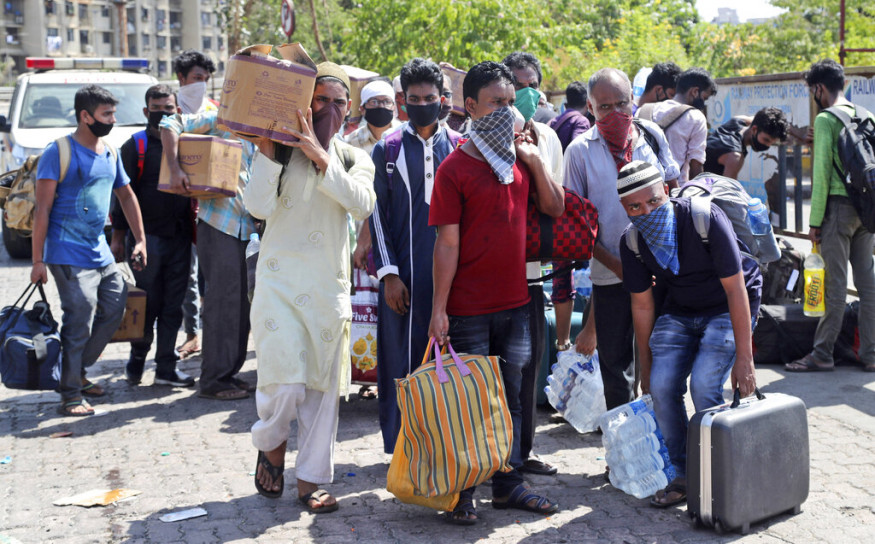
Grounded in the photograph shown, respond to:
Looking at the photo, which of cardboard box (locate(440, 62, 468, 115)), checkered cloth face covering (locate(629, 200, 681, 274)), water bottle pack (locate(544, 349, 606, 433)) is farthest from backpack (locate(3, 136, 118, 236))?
checkered cloth face covering (locate(629, 200, 681, 274))

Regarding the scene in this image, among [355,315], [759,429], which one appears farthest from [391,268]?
[759,429]

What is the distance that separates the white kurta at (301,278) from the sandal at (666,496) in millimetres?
1648

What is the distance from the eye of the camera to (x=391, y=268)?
5047mm

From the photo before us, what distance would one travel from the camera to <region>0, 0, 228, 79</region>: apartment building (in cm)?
9962

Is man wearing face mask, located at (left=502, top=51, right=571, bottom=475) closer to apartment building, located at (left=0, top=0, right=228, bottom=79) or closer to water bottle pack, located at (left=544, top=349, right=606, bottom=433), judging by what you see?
water bottle pack, located at (left=544, top=349, right=606, bottom=433)

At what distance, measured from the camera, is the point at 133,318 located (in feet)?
23.4

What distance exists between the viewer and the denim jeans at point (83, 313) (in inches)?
257

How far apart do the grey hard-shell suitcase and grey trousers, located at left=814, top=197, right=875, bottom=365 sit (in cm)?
293

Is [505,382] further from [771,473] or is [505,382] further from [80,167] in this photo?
[80,167]

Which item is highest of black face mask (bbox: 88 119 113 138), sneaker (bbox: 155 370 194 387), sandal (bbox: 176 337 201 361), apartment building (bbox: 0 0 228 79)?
apartment building (bbox: 0 0 228 79)

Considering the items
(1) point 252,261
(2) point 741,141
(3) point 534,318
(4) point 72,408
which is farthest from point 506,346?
(4) point 72,408

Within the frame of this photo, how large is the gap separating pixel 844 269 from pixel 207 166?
175 inches

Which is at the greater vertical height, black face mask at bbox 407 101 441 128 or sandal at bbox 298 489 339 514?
black face mask at bbox 407 101 441 128

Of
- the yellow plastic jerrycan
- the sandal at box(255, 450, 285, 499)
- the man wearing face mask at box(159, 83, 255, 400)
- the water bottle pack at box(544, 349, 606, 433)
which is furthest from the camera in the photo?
the yellow plastic jerrycan
